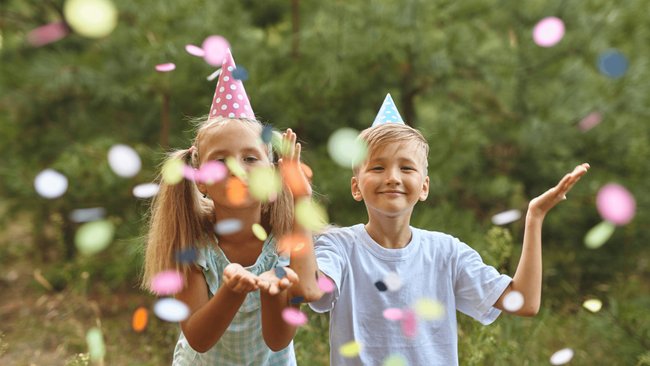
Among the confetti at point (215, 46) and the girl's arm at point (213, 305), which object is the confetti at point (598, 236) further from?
the girl's arm at point (213, 305)

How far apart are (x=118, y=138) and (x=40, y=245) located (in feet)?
3.44

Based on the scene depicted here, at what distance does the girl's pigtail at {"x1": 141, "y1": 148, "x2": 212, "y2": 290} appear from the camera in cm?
138

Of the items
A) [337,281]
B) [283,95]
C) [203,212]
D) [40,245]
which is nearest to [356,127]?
[283,95]

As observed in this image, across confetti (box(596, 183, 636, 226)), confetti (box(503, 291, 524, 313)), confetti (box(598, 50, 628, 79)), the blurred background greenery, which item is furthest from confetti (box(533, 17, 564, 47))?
confetti (box(503, 291, 524, 313))

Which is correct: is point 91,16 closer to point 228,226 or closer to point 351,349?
point 228,226

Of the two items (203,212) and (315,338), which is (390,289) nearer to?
(203,212)

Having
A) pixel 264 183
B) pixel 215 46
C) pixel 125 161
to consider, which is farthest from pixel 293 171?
pixel 125 161

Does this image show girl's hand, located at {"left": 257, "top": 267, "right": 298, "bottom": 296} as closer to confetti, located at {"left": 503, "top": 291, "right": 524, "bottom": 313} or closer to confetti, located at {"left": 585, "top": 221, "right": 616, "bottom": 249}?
confetti, located at {"left": 503, "top": 291, "right": 524, "bottom": 313}

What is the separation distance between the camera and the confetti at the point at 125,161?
2629mm

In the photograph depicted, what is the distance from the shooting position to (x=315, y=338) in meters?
2.21

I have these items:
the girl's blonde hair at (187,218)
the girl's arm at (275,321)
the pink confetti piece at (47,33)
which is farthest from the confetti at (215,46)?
the girl's arm at (275,321)

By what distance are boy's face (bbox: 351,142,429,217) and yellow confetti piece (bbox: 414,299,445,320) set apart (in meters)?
0.17

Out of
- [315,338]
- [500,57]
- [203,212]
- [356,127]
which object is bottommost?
[315,338]

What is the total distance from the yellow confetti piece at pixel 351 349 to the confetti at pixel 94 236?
1664 millimetres
